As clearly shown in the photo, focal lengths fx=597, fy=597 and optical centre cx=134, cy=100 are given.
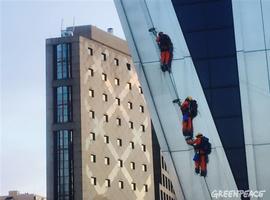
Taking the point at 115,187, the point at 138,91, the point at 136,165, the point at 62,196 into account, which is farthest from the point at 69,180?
the point at 138,91

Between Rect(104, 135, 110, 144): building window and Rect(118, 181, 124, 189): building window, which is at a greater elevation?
Rect(104, 135, 110, 144): building window

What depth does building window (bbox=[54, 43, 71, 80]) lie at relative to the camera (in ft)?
221

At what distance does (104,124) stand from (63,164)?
7.05m

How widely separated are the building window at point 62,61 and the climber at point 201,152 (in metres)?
43.6

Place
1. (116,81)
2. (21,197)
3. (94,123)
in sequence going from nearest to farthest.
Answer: (94,123) → (116,81) → (21,197)

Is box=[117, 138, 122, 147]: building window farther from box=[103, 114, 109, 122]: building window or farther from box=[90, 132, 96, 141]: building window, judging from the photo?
box=[90, 132, 96, 141]: building window

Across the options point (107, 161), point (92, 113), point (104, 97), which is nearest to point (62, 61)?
point (104, 97)

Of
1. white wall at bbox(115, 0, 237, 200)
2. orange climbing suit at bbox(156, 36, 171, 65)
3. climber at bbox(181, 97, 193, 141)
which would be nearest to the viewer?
white wall at bbox(115, 0, 237, 200)

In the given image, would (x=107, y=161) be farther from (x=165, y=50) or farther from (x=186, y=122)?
(x=186, y=122)

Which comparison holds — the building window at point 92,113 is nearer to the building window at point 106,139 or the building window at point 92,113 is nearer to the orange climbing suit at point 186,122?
the building window at point 106,139

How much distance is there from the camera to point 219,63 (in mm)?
25438

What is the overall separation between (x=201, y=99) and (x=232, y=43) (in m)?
2.73

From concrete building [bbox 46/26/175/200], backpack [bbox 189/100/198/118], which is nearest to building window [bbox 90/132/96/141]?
concrete building [bbox 46/26/175/200]

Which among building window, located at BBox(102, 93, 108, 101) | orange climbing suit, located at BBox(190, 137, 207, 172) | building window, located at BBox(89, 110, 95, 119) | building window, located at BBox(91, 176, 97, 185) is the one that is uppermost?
building window, located at BBox(102, 93, 108, 101)
